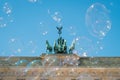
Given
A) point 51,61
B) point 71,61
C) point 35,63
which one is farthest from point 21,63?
point 71,61

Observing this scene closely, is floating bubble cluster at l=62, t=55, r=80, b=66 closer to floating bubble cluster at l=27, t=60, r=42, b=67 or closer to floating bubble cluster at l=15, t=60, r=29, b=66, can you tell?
floating bubble cluster at l=27, t=60, r=42, b=67

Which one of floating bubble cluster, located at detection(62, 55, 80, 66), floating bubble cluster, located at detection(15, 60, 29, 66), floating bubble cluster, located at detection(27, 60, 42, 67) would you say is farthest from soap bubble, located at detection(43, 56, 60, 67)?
floating bubble cluster, located at detection(15, 60, 29, 66)

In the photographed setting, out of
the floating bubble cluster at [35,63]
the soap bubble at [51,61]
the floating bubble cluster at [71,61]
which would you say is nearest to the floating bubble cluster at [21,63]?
the floating bubble cluster at [35,63]

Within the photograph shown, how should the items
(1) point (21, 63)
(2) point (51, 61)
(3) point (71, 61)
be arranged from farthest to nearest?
(1) point (21, 63) → (3) point (71, 61) → (2) point (51, 61)

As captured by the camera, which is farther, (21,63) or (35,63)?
(21,63)

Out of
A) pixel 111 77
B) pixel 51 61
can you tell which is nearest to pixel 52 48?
pixel 51 61

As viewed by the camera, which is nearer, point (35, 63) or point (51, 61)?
point (51, 61)

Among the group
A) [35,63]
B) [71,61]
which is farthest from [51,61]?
[71,61]

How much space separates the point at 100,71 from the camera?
46750 mm

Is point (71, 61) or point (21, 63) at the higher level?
point (21, 63)

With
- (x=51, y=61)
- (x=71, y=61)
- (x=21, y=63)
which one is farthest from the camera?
(x=21, y=63)

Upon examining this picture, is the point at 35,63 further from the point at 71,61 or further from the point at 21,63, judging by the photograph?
the point at 71,61

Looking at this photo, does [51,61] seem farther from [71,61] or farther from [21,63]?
[21,63]

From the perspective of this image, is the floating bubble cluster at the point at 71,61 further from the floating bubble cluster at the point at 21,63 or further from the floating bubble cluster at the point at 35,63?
the floating bubble cluster at the point at 21,63
